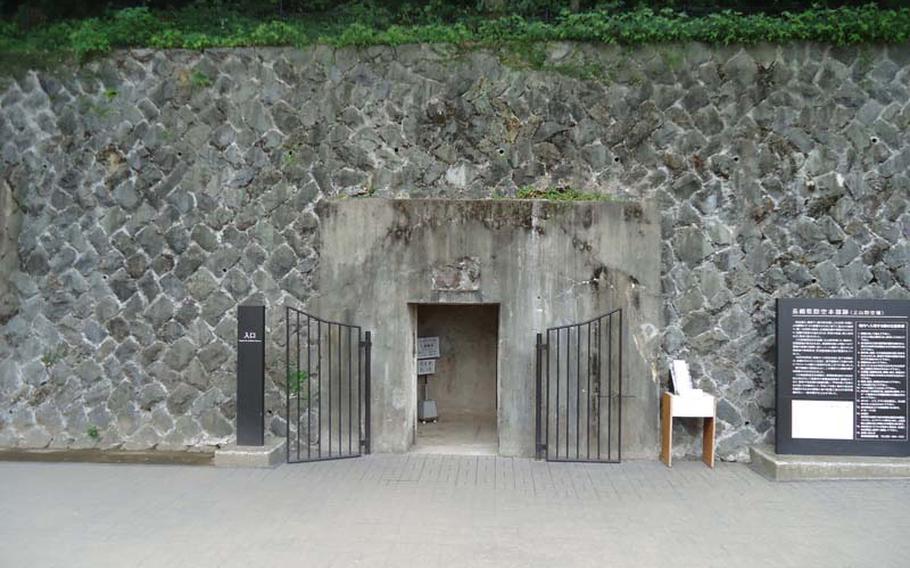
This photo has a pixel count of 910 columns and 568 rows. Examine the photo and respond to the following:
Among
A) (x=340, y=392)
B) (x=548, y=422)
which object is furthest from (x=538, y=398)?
(x=340, y=392)

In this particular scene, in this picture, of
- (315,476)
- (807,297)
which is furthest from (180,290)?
(807,297)

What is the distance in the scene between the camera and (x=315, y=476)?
8.11 m

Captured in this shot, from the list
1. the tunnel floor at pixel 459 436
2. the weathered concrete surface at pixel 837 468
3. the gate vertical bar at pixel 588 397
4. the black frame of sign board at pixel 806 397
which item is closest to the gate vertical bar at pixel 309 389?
the tunnel floor at pixel 459 436

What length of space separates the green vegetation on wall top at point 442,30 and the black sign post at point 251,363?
3.57m

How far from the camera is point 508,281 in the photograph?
907 centimetres

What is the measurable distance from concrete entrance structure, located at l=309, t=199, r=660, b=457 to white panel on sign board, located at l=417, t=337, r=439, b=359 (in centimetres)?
248

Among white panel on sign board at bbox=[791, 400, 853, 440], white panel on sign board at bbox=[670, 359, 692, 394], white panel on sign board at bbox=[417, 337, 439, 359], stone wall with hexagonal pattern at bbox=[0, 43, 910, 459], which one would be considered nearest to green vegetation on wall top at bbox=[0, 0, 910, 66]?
stone wall with hexagonal pattern at bbox=[0, 43, 910, 459]

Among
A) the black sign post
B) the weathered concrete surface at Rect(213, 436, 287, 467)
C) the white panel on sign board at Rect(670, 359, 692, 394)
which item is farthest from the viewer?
the white panel on sign board at Rect(670, 359, 692, 394)

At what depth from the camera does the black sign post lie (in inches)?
339

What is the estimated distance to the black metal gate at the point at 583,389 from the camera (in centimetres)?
895

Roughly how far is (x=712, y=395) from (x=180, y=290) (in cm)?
670

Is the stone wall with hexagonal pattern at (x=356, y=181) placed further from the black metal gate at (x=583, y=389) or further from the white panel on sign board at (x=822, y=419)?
the black metal gate at (x=583, y=389)

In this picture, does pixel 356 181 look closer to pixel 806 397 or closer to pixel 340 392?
pixel 340 392

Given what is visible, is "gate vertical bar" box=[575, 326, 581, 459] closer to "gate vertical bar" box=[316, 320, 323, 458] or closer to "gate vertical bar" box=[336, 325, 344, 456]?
"gate vertical bar" box=[336, 325, 344, 456]
